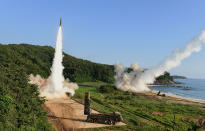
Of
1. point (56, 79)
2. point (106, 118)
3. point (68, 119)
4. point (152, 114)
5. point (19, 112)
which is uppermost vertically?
point (56, 79)

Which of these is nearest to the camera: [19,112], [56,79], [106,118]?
[19,112]

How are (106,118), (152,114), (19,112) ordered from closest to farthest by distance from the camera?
(19,112), (106,118), (152,114)

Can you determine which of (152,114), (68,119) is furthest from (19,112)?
(152,114)

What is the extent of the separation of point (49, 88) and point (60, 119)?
2085 cm

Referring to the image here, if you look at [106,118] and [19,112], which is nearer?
[19,112]

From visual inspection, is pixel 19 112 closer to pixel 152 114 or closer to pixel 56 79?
pixel 152 114

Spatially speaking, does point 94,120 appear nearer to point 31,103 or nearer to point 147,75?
point 31,103

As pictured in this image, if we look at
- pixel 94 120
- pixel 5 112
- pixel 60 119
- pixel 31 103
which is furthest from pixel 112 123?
pixel 5 112

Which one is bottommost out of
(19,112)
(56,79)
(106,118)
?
(106,118)

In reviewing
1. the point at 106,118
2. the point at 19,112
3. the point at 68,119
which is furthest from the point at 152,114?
the point at 19,112

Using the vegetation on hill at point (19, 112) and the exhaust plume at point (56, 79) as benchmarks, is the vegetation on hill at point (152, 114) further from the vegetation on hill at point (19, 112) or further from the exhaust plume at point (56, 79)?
the vegetation on hill at point (19, 112)

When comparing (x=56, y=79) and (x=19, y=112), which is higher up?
(x=56, y=79)

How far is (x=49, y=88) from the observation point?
45.8m

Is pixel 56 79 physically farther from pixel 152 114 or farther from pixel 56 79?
pixel 152 114
